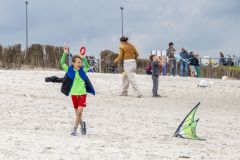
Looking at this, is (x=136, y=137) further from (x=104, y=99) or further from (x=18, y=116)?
(x=104, y=99)

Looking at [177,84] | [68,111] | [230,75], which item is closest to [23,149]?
[68,111]

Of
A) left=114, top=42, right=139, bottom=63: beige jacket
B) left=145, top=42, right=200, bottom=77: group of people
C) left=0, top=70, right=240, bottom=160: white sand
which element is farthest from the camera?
left=145, top=42, right=200, bottom=77: group of people

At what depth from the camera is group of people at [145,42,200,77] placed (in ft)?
113

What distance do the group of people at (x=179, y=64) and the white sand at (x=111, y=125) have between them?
371 inches

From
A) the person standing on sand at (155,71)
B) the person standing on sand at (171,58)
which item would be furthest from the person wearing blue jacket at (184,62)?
the person standing on sand at (155,71)

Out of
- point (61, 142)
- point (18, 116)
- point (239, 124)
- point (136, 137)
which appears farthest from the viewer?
point (239, 124)

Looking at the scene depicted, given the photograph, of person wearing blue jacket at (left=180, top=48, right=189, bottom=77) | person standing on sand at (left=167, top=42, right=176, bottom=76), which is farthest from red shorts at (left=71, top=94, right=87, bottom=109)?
person wearing blue jacket at (left=180, top=48, right=189, bottom=77)

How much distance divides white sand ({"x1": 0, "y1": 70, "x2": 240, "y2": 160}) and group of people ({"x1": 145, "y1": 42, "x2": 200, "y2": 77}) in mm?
9425

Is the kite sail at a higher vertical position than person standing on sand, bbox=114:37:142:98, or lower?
lower

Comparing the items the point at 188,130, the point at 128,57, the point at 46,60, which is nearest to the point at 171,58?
the point at 46,60

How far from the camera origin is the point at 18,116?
1506 cm

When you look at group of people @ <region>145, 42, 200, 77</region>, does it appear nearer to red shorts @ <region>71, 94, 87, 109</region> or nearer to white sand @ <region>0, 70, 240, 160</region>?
white sand @ <region>0, 70, 240, 160</region>

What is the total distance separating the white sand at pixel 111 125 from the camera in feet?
36.6

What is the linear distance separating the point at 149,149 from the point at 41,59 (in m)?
25.8
